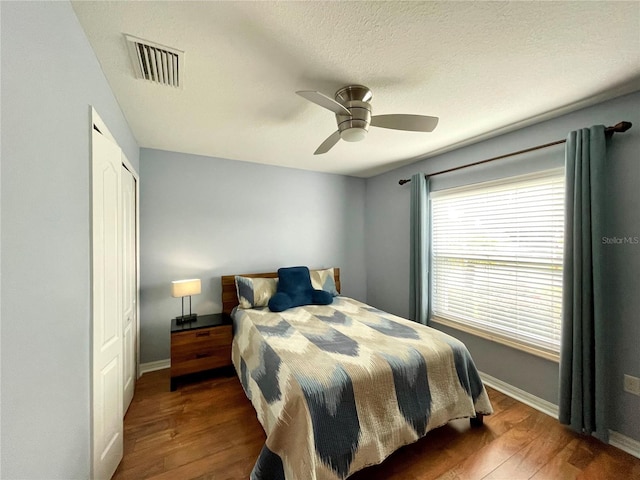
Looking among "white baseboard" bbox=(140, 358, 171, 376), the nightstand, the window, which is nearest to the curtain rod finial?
the window

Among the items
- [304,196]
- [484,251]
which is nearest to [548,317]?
[484,251]

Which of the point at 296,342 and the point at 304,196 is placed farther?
the point at 304,196

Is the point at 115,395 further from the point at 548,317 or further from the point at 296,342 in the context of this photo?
the point at 548,317

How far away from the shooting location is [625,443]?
5.73 ft

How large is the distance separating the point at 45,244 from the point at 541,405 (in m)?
3.45

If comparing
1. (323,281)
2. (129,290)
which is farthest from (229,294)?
(323,281)

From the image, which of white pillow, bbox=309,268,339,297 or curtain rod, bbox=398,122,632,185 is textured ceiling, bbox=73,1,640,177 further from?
white pillow, bbox=309,268,339,297

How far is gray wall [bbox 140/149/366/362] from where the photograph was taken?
2867 millimetres

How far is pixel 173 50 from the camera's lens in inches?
54.2

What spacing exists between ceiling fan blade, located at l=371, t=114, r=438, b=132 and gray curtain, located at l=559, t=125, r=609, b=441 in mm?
1192

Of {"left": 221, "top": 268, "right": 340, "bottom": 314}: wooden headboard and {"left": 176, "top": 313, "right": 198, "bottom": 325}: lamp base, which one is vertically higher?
{"left": 221, "top": 268, "right": 340, "bottom": 314}: wooden headboard

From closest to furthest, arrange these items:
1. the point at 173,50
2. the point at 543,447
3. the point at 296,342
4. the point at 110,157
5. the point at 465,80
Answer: the point at 173,50 → the point at 110,157 → the point at 465,80 → the point at 543,447 → the point at 296,342

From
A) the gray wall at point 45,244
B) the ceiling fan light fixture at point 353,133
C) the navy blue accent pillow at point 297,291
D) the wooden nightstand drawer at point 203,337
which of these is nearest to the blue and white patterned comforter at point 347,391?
the wooden nightstand drawer at point 203,337

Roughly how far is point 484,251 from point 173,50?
9.91 feet
